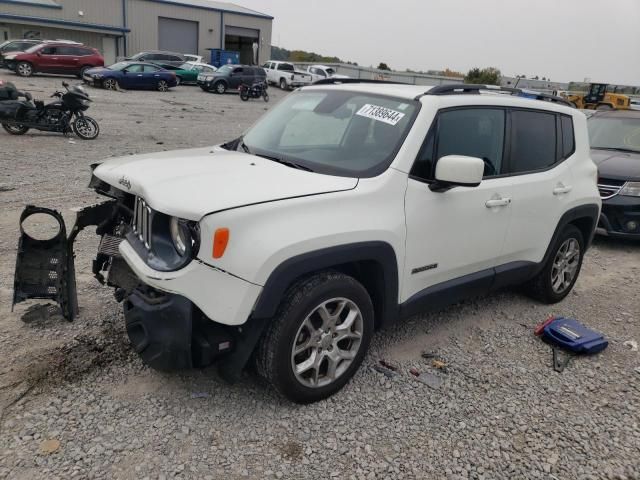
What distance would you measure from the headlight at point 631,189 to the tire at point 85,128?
10.5 m

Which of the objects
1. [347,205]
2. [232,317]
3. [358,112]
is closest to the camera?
[232,317]

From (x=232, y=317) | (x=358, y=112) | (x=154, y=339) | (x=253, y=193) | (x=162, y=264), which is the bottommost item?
(x=154, y=339)

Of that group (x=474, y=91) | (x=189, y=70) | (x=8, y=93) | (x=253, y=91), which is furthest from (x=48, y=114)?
(x=189, y=70)

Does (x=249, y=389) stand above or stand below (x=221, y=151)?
below

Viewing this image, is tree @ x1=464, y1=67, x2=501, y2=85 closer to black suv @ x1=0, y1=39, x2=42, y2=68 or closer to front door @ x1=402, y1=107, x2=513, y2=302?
black suv @ x1=0, y1=39, x2=42, y2=68

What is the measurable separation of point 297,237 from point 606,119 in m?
7.54

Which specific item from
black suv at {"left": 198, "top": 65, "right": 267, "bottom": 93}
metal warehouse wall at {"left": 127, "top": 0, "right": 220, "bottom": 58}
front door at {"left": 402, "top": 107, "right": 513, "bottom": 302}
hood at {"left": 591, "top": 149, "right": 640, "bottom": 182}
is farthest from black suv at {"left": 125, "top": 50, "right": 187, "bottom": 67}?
front door at {"left": 402, "top": 107, "right": 513, "bottom": 302}

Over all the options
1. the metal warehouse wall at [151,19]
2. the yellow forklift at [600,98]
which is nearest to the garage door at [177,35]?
the metal warehouse wall at [151,19]

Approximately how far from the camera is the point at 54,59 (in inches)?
988

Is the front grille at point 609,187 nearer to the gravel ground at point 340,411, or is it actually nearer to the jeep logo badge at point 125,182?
the gravel ground at point 340,411

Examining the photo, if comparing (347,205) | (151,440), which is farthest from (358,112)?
(151,440)

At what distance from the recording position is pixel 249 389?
126 inches

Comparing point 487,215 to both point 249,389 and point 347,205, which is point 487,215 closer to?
point 347,205

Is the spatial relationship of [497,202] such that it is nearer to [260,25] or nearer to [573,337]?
[573,337]
